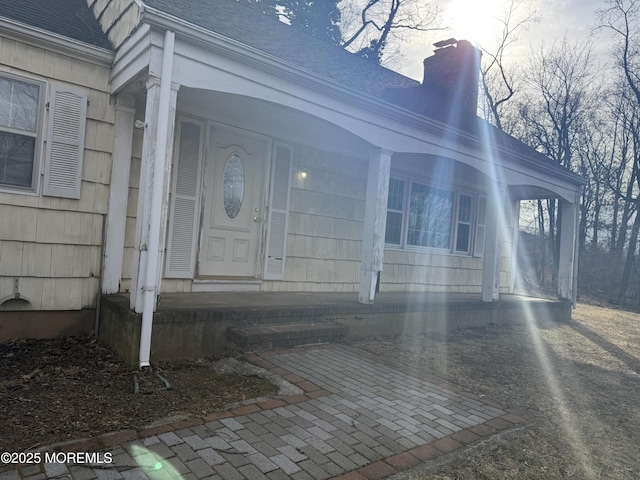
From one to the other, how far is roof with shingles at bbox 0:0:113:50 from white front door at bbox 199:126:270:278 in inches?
68.3

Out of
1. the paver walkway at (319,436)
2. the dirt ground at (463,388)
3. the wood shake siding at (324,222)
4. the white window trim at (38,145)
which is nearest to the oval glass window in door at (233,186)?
the wood shake siding at (324,222)

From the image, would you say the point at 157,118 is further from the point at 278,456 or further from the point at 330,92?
the point at 278,456

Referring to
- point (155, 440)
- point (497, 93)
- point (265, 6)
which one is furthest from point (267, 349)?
point (497, 93)

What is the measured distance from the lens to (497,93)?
23641 mm

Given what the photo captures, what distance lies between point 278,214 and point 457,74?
A: 17.9ft

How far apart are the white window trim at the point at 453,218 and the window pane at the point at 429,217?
0.09 meters

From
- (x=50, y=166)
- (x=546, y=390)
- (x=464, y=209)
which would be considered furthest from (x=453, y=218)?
(x=50, y=166)

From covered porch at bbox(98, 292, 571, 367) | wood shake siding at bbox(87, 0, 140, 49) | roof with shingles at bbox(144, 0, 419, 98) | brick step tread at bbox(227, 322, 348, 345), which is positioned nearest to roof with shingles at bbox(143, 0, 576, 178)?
roof with shingles at bbox(144, 0, 419, 98)

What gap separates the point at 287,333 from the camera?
4.79 meters

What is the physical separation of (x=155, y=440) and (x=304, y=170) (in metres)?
5.07

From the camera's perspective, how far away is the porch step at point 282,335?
177 inches

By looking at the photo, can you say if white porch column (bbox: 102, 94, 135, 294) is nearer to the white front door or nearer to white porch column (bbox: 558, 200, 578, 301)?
the white front door

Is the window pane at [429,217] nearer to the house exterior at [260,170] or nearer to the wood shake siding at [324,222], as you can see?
the house exterior at [260,170]

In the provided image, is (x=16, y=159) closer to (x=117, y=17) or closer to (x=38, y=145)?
(x=38, y=145)
